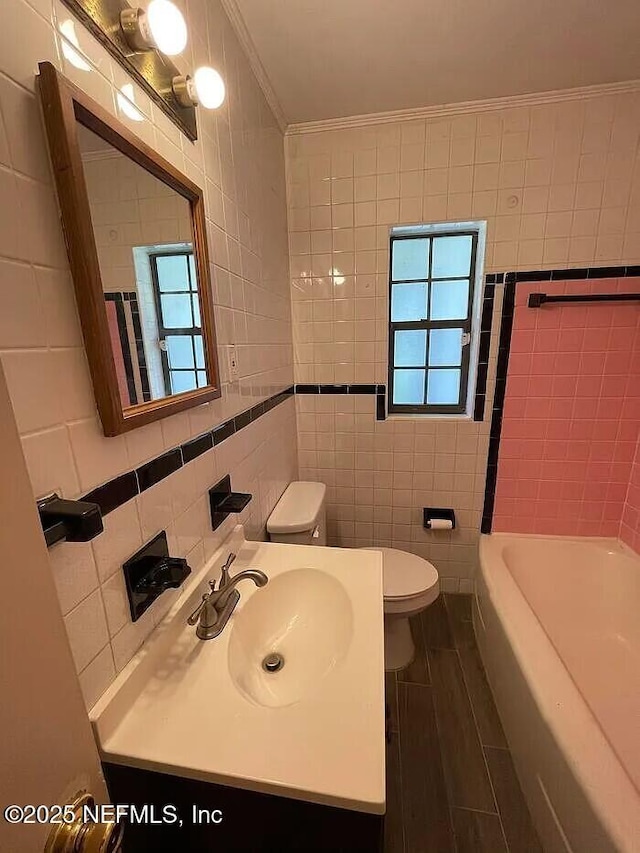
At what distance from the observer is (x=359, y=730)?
640mm

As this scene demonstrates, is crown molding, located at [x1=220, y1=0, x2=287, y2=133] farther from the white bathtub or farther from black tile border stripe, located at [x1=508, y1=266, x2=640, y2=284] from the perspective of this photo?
the white bathtub

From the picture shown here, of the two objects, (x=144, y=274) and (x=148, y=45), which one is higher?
(x=148, y=45)

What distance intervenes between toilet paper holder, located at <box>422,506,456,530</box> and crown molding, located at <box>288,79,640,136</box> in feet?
6.30

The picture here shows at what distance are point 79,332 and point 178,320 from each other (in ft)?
0.99

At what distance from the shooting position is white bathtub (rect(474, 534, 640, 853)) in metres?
0.89

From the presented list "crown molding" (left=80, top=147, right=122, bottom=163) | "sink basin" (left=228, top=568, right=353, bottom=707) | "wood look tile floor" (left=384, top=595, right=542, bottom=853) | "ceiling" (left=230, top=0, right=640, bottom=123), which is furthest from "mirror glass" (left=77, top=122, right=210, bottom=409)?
"wood look tile floor" (left=384, top=595, right=542, bottom=853)

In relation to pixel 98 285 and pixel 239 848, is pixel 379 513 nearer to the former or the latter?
pixel 239 848

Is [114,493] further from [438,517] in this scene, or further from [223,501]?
[438,517]

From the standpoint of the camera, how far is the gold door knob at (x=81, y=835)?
1.16 ft

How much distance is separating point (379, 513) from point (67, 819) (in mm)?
1813

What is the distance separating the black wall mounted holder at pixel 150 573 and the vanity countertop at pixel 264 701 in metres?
0.12

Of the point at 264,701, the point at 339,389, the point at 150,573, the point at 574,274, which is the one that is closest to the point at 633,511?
the point at 574,274

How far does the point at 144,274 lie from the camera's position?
2.43 feet

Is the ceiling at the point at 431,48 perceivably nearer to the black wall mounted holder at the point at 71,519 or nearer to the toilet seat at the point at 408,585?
the black wall mounted holder at the point at 71,519
